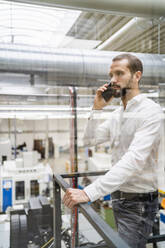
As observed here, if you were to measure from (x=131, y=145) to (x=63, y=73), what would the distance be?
781 millimetres

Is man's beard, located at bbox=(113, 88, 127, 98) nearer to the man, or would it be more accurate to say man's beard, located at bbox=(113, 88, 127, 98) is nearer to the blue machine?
the man

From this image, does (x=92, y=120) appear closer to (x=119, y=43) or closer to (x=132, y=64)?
(x=132, y=64)

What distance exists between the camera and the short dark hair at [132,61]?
4.27 ft

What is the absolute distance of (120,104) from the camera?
137cm

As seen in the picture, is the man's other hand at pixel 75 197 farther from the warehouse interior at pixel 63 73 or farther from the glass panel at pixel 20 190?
the glass panel at pixel 20 190

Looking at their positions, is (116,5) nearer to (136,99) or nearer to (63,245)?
(136,99)

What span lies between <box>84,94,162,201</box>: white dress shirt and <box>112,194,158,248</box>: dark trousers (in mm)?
92

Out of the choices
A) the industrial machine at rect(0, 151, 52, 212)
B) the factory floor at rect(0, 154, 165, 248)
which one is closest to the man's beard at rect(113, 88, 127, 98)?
the factory floor at rect(0, 154, 165, 248)

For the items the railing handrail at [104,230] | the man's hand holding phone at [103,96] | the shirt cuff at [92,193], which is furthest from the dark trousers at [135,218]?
the man's hand holding phone at [103,96]

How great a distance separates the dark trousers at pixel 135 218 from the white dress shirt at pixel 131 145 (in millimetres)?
92

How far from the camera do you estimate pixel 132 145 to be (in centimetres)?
112

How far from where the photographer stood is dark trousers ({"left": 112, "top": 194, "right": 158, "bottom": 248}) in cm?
127

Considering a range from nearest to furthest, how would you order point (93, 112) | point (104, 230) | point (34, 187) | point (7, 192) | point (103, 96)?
point (104, 230) → point (103, 96) → point (93, 112) → point (7, 192) → point (34, 187)

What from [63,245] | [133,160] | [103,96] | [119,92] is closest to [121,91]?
[119,92]
